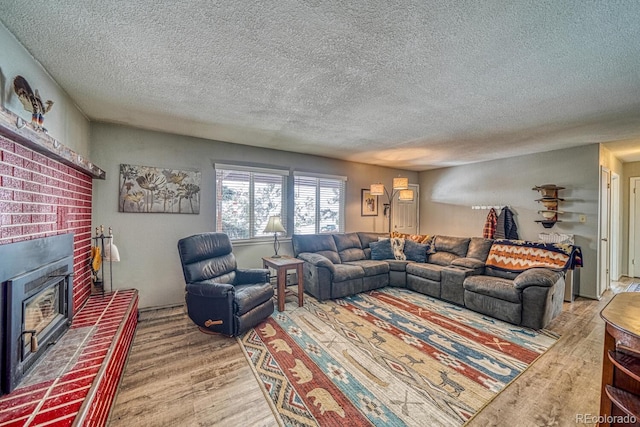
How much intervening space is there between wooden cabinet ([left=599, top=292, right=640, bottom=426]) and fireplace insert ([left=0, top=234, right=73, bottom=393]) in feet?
10.4

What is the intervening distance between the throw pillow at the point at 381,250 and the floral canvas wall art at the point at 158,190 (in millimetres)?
3183

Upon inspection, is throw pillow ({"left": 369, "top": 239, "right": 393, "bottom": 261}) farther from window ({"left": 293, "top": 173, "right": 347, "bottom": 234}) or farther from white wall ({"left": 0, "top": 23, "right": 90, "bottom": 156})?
white wall ({"left": 0, "top": 23, "right": 90, "bottom": 156})

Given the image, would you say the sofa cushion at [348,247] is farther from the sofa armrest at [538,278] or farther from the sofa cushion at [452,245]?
the sofa armrest at [538,278]

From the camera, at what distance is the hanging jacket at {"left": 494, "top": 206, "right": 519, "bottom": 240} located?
192 inches

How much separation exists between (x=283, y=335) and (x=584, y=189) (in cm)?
508

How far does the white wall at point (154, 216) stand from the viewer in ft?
10.8

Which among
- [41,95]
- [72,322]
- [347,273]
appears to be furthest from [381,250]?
[41,95]

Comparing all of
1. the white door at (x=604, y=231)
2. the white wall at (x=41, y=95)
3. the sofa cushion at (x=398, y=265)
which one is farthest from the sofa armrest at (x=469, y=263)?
the white wall at (x=41, y=95)

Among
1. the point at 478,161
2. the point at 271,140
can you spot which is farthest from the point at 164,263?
the point at 478,161

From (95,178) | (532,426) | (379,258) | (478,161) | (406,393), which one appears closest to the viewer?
(532,426)

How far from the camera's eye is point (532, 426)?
5.31ft

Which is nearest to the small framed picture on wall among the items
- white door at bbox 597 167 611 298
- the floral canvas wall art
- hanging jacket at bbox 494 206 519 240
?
hanging jacket at bbox 494 206 519 240

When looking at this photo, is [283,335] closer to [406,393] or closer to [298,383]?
[298,383]

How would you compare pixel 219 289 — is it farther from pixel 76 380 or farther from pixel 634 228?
pixel 634 228
